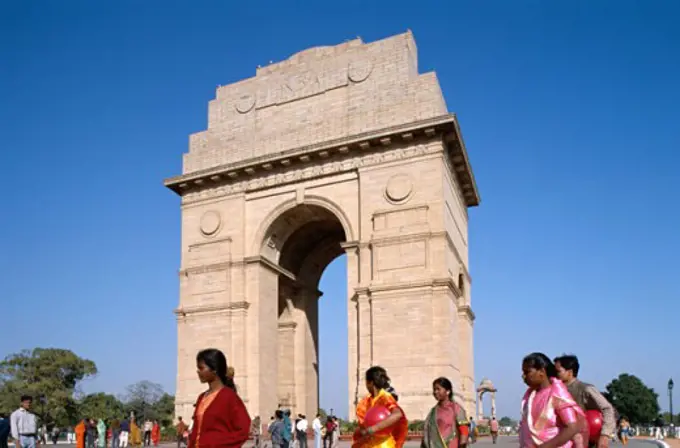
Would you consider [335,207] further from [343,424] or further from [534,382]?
[534,382]

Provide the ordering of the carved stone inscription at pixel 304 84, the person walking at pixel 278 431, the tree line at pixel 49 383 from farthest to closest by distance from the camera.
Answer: the tree line at pixel 49 383, the carved stone inscription at pixel 304 84, the person walking at pixel 278 431

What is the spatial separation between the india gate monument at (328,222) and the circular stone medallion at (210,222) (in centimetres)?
6

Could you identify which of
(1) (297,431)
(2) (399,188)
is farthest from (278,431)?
(2) (399,188)

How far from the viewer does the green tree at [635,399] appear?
8525 centimetres

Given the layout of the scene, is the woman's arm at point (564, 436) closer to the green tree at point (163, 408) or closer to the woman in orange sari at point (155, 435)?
the woman in orange sari at point (155, 435)

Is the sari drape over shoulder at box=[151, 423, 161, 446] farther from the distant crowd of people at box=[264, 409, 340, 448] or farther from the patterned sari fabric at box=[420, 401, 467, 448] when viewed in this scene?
the patterned sari fabric at box=[420, 401, 467, 448]

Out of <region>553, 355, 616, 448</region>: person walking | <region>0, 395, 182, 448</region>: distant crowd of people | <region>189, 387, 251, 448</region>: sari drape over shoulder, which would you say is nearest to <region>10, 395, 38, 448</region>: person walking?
<region>0, 395, 182, 448</region>: distant crowd of people

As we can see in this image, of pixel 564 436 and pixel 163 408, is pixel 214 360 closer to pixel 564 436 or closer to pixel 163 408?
pixel 564 436

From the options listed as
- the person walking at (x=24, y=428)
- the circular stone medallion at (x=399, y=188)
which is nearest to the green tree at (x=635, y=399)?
the circular stone medallion at (x=399, y=188)

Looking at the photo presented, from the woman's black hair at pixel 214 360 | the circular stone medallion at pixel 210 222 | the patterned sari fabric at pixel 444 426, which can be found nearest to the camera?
the woman's black hair at pixel 214 360

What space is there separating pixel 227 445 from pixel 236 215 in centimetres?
2451

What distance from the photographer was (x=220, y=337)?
90.7ft

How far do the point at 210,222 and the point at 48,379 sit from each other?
124 ft

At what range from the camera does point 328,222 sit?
30.8 metres
